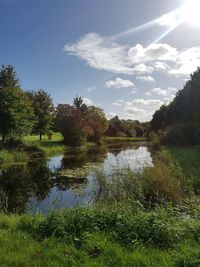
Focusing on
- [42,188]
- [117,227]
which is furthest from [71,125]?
[117,227]

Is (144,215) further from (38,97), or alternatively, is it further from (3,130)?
(38,97)

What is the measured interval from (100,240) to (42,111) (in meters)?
43.9

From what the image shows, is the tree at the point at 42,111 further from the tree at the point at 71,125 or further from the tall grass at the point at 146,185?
the tall grass at the point at 146,185

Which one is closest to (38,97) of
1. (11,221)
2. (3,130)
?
(3,130)

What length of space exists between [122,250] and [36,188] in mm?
12202

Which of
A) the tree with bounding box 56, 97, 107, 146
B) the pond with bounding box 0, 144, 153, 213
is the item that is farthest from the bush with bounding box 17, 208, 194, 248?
the tree with bounding box 56, 97, 107, 146

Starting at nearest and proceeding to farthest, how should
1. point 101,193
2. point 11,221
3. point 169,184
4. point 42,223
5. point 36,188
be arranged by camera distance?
1. point 42,223
2. point 11,221
3. point 169,184
4. point 101,193
5. point 36,188

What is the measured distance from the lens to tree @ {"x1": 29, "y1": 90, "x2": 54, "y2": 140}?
157ft

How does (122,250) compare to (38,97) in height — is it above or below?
below

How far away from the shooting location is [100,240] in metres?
6.30

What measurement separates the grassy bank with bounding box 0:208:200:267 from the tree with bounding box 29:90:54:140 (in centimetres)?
3943

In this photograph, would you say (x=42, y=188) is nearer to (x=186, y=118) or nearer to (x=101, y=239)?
(x=101, y=239)

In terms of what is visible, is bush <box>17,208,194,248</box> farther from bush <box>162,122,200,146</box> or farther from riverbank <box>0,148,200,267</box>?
bush <box>162,122,200,146</box>

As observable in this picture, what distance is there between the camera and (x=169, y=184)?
485 inches
